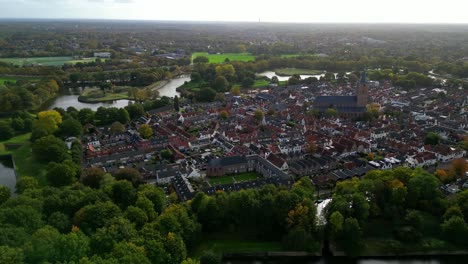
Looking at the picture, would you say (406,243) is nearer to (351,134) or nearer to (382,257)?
(382,257)

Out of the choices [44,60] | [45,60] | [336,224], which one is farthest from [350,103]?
[44,60]

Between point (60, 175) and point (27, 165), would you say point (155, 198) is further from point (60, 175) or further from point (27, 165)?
point (27, 165)

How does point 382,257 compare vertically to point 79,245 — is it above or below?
below

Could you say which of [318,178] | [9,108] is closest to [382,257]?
[318,178]

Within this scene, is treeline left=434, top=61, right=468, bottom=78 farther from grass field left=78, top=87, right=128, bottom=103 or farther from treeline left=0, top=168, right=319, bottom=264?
treeline left=0, top=168, right=319, bottom=264

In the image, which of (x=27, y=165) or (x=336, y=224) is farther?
(x=27, y=165)

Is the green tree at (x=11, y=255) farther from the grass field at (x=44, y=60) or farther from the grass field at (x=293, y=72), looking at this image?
the grass field at (x=44, y=60)

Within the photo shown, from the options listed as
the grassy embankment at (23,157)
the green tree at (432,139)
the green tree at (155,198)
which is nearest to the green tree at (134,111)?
the grassy embankment at (23,157)
